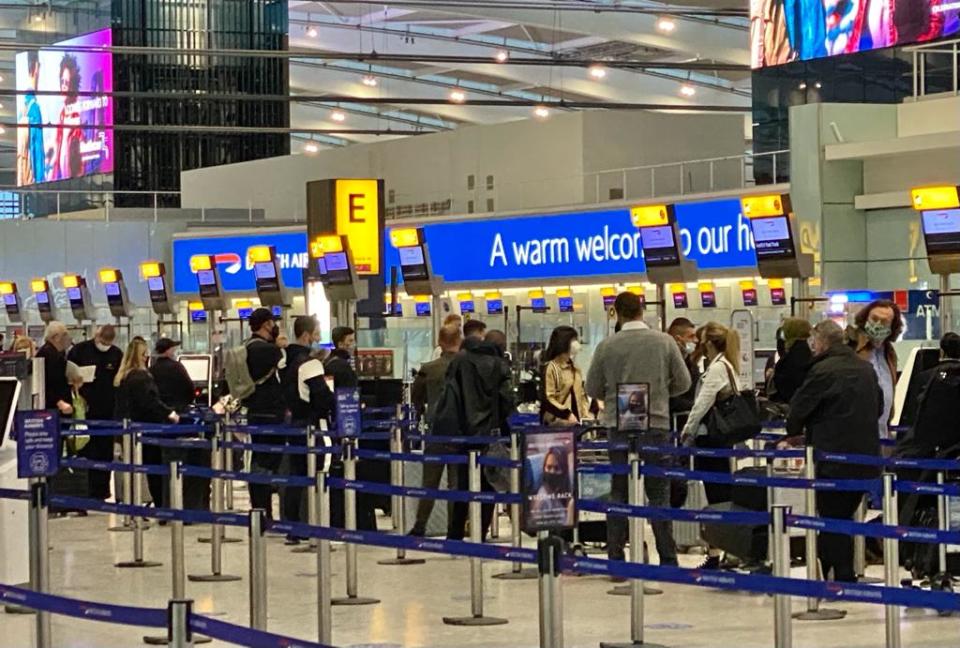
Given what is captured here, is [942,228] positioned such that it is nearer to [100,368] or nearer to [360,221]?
[360,221]

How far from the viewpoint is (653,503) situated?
1026 centimetres

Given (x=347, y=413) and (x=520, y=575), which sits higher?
(x=347, y=413)

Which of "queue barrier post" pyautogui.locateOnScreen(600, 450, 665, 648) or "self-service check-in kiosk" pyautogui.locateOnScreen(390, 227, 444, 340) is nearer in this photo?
"queue barrier post" pyautogui.locateOnScreen(600, 450, 665, 648)

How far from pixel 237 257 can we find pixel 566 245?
29.3ft

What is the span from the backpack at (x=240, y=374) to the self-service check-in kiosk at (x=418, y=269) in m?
7.85

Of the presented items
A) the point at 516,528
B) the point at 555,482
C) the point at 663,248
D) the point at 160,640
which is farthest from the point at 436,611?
the point at 663,248

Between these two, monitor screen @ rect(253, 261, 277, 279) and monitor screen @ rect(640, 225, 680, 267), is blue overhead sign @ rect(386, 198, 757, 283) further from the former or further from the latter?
monitor screen @ rect(253, 261, 277, 279)

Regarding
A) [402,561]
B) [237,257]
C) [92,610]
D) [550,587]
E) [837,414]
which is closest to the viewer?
[92,610]

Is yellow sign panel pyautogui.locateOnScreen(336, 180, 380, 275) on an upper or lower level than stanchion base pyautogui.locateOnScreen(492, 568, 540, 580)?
upper

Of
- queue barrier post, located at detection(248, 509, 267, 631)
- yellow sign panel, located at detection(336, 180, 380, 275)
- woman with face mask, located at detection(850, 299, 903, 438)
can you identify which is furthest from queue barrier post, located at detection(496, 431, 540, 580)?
yellow sign panel, located at detection(336, 180, 380, 275)

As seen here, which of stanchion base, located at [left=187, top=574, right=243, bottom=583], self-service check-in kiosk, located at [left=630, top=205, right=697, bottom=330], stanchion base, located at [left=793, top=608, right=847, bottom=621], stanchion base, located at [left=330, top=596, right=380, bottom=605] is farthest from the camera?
self-service check-in kiosk, located at [left=630, top=205, right=697, bottom=330]

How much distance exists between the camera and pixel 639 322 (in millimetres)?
10578

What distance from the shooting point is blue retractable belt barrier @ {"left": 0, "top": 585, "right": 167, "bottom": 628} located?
5062 millimetres

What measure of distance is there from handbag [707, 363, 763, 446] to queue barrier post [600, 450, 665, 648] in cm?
59
